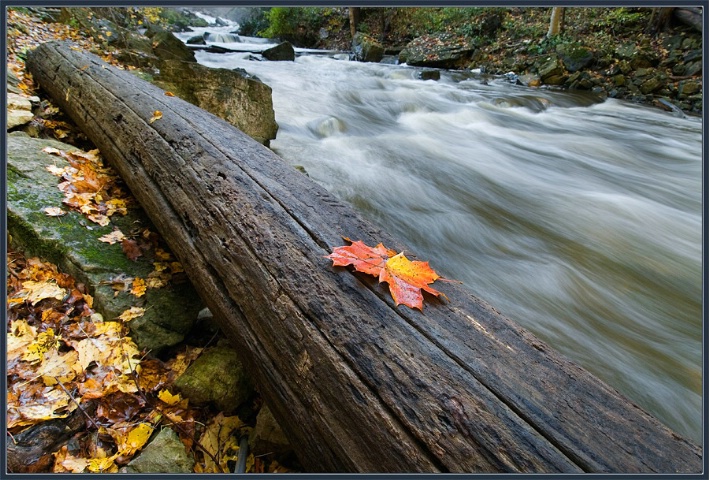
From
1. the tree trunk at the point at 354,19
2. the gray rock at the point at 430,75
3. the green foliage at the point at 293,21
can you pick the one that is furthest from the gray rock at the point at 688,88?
the green foliage at the point at 293,21

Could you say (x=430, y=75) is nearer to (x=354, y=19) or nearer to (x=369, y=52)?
(x=369, y=52)

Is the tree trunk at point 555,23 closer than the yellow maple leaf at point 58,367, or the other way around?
the yellow maple leaf at point 58,367

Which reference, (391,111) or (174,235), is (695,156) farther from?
(174,235)

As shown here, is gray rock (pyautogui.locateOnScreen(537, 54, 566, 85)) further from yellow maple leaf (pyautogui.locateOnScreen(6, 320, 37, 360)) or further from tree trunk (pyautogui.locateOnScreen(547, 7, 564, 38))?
yellow maple leaf (pyautogui.locateOnScreen(6, 320, 37, 360))

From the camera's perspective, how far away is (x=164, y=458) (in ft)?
5.32

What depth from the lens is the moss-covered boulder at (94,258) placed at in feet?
7.00

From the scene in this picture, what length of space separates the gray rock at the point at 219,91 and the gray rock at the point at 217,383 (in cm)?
336

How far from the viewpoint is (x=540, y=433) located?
1.07m

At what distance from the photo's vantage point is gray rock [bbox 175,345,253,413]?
6.21ft

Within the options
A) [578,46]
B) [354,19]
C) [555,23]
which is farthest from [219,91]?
[354,19]

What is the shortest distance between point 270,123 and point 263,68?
829 centimetres

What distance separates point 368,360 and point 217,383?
1.07m

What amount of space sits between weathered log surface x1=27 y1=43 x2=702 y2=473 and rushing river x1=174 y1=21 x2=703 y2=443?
1801 mm

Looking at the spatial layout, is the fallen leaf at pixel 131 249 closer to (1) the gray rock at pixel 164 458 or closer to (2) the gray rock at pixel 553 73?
(1) the gray rock at pixel 164 458
